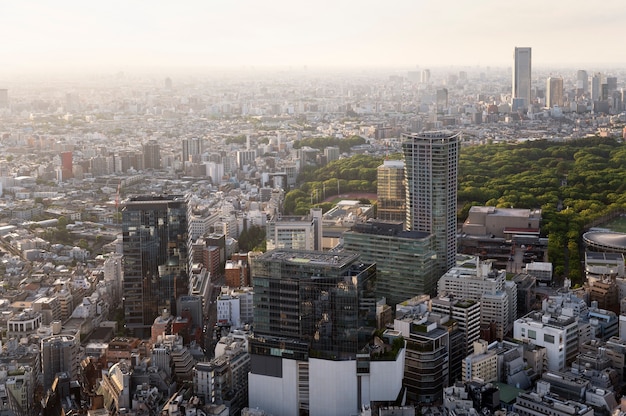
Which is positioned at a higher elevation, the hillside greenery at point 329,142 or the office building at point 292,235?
the hillside greenery at point 329,142

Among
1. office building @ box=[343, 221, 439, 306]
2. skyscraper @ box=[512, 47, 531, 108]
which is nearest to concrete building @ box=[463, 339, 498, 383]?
office building @ box=[343, 221, 439, 306]

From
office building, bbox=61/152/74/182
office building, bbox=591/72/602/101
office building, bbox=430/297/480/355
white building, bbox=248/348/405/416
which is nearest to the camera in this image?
white building, bbox=248/348/405/416

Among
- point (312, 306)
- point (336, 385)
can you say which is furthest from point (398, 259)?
point (336, 385)

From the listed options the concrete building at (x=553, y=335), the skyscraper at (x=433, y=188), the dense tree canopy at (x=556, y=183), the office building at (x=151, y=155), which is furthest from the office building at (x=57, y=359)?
the office building at (x=151, y=155)

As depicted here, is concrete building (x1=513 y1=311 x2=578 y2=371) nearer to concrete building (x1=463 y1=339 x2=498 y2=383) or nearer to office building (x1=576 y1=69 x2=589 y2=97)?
concrete building (x1=463 y1=339 x2=498 y2=383)

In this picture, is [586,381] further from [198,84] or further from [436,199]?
[198,84]

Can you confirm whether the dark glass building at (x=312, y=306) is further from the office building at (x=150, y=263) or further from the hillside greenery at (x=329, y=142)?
the hillside greenery at (x=329, y=142)
